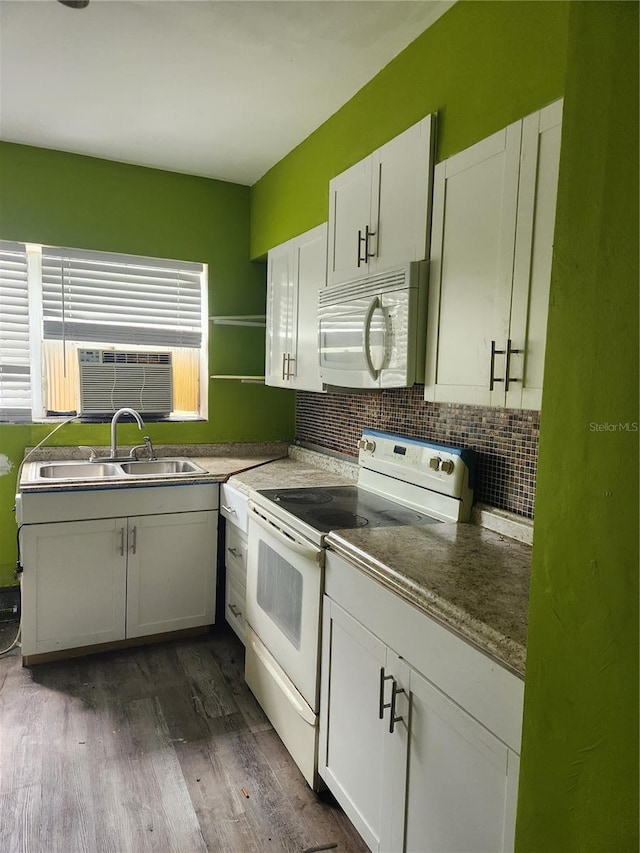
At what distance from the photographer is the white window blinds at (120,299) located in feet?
10.2

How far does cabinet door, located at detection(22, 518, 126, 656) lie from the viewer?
8.28 ft

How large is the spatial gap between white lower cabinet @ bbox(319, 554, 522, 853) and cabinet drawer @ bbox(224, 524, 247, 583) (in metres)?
0.94

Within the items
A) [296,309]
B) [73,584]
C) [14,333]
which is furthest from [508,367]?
[14,333]

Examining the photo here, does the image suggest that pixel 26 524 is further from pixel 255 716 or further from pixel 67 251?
pixel 67 251

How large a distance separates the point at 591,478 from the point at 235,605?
7.72 feet

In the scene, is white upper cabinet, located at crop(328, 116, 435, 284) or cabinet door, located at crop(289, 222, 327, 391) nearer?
white upper cabinet, located at crop(328, 116, 435, 284)

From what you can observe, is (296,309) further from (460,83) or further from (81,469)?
(81,469)

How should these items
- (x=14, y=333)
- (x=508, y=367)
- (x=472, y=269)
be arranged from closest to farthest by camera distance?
1. (x=508, y=367)
2. (x=472, y=269)
3. (x=14, y=333)

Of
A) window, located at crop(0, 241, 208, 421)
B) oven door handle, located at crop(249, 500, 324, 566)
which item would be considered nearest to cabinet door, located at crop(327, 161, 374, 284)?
oven door handle, located at crop(249, 500, 324, 566)

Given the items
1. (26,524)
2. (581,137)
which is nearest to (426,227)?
(581,137)

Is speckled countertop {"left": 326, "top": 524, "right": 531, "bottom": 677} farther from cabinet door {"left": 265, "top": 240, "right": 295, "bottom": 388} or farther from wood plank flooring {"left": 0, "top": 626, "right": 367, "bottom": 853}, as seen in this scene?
cabinet door {"left": 265, "top": 240, "right": 295, "bottom": 388}

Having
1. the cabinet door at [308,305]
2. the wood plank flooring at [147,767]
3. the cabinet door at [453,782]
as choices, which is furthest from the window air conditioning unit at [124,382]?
the cabinet door at [453,782]

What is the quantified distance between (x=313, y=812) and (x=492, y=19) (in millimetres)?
2496

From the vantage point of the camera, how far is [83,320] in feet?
10.4
